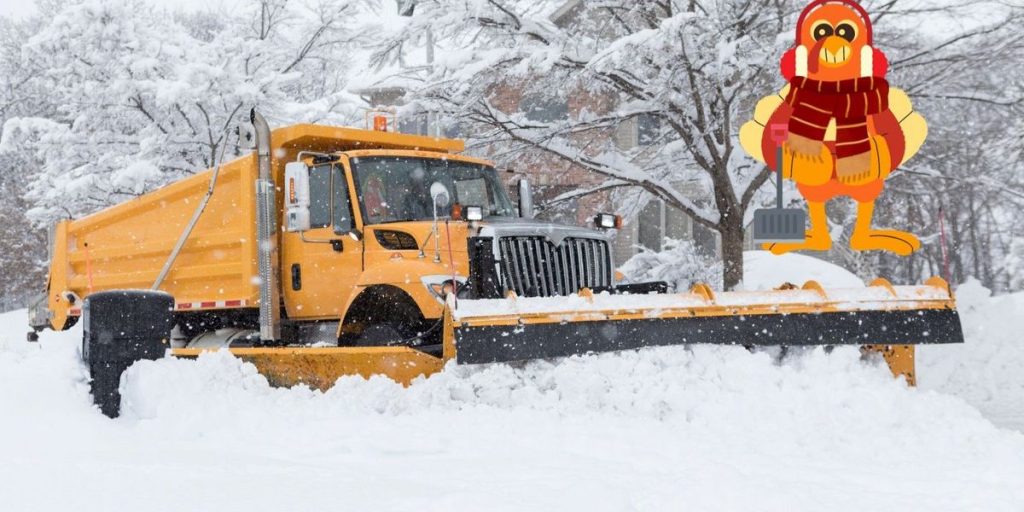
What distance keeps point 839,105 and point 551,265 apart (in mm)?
3710

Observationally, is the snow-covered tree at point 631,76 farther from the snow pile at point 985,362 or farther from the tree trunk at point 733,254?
the snow pile at point 985,362

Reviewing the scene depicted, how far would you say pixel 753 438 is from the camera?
17.1 feet

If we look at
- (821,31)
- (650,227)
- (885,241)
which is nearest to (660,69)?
(821,31)

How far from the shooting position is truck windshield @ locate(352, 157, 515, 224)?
288 inches

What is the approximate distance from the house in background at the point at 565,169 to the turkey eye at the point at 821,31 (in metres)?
2.86

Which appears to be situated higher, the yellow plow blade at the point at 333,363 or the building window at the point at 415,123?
the building window at the point at 415,123

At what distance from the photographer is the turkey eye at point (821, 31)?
8941 mm

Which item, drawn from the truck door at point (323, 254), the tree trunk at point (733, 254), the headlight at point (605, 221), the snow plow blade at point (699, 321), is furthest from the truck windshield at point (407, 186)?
the tree trunk at point (733, 254)

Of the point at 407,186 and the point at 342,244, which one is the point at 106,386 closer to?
the point at 342,244

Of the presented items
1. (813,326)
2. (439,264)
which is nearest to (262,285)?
(439,264)

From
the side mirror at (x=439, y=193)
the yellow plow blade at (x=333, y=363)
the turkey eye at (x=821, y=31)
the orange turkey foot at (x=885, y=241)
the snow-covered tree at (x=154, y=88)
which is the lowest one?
the yellow plow blade at (x=333, y=363)

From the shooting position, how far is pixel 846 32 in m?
9.59

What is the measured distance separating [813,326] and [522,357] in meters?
1.88

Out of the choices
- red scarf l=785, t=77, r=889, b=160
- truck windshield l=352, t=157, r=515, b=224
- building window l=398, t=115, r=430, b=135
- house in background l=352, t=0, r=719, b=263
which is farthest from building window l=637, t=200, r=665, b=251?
truck windshield l=352, t=157, r=515, b=224
